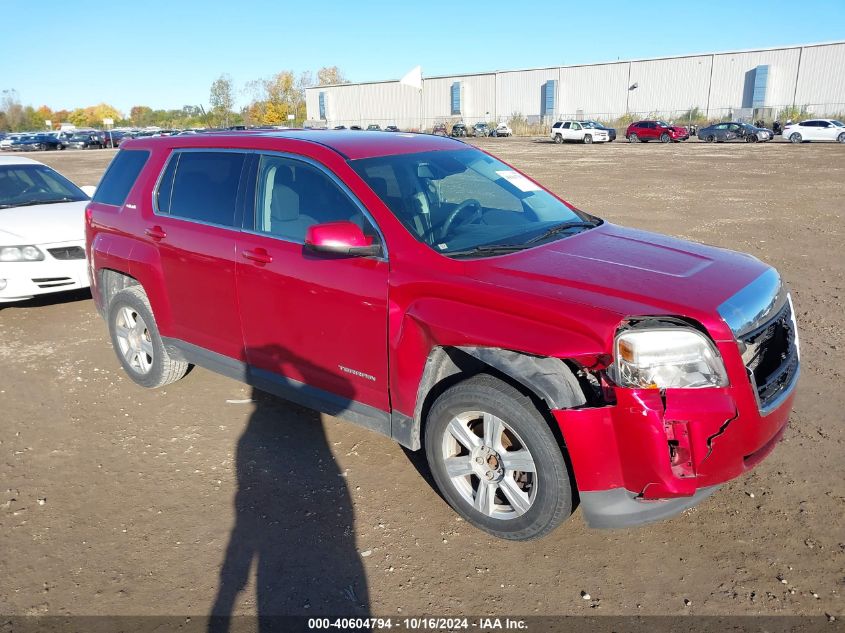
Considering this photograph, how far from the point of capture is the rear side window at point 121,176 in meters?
5.04

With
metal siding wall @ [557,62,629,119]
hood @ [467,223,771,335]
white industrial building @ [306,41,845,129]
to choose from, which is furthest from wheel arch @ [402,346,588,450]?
metal siding wall @ [557,62,629,119]

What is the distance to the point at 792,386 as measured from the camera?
10.6 ft

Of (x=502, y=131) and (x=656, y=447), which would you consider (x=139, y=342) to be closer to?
(x=656, y=447)

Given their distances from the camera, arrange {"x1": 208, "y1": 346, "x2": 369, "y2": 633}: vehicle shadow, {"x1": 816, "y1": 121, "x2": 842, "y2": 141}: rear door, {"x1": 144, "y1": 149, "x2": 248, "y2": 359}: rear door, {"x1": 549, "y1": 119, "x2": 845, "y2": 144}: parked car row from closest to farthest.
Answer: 1. {"x1": 208, "y1": 346, "x2": 369, "y2": 633}: vehicle shadow
2. {"x1": 144, "y1": 149, "x2": 248, "y2": 359}: rear door
3. {"x1": 816, "y1": 121, "x2": 842, "y2": 141}: rear door
4. {"x1": 549, "y1": 119, "x2": 845, "y2": 144}: parked car row

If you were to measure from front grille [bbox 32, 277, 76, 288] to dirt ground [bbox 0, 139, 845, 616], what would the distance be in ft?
5.33

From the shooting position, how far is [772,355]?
3.18 metres

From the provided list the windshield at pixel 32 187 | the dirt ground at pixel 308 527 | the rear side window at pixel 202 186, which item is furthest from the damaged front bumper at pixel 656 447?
the windshield at pixel 32 187

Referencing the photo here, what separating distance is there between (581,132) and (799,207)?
116 feet

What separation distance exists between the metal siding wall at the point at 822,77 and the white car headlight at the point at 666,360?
209 ft

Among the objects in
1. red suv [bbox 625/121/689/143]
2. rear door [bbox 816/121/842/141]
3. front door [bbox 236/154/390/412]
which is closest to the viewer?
front door [bbox 236/154/390/412]

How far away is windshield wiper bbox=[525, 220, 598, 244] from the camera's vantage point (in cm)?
371

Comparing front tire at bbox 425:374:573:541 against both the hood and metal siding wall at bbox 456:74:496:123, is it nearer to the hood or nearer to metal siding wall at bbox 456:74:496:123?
the hood

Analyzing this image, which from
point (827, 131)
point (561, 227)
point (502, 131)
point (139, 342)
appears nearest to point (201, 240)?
point (139, 342)

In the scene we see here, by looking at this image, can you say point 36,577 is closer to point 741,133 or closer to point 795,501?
point 795,501
